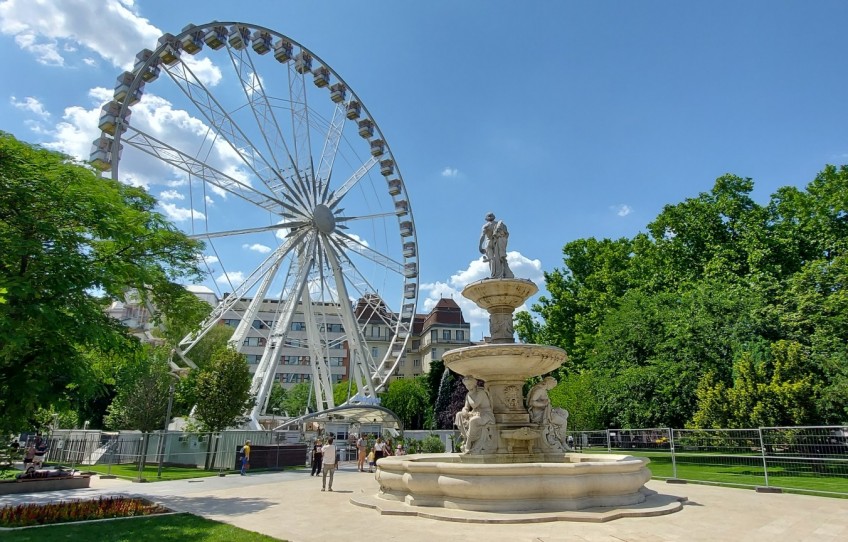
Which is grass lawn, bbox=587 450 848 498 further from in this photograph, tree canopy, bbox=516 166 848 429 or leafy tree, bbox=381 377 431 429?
leafy tree, bbox=381 377 431 429

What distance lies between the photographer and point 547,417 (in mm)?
11750

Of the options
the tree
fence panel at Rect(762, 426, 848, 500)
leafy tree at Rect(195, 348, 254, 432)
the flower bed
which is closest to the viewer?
the flower bed

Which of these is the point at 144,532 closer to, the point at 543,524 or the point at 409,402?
the point at 543,524

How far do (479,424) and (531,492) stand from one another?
2725 millimetres

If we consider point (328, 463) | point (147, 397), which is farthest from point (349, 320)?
point (328, 463)

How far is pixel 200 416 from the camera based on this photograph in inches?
1005

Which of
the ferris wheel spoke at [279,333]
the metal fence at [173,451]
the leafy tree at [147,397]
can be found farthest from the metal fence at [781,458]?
the leafy tree at [147,397]

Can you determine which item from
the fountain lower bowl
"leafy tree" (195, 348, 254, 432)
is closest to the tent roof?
"leafy tree" (195, 348, 254, 432)

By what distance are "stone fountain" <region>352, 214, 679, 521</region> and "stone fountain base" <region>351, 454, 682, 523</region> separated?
2 cm

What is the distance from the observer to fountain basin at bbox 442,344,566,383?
37.1ft

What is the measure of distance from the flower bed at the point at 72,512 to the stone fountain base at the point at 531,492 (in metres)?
4.97

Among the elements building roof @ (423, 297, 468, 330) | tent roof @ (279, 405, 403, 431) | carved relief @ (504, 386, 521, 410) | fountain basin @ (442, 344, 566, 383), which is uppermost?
building roof @ (423, 297, 468, 330)

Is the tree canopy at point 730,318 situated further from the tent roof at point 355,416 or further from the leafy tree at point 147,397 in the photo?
the leafy tree at point 147,397

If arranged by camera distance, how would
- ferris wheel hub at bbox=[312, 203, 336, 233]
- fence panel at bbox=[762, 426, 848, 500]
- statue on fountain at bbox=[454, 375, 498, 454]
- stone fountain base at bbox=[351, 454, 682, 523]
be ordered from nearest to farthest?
stone fountain base at bbox=[351, 454, 682, 523] < statue on fountain at bbox=[454, 375, 498, 454] < fence panel at bbox=[762, 426, 848, 500] < ferris wheel hub at bbox=[312, 203, 336, 233]
